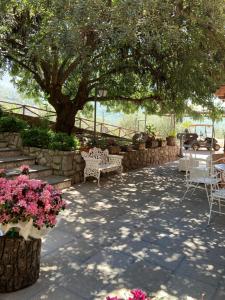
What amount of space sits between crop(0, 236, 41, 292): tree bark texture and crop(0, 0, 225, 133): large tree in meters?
3.48

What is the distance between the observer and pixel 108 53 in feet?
22.0

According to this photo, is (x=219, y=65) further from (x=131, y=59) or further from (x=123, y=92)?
(x=123, y=92)

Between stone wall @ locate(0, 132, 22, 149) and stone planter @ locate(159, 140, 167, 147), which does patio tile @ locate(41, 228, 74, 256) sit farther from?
stone planter @ locate(159, 140, 167, 147)

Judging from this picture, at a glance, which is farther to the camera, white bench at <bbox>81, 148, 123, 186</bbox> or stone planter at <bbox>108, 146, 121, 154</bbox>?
stone planter at <bbox>108, 146, 121, 154</bbox>

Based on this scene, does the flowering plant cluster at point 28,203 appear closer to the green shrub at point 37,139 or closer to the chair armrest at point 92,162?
the chair armrest at point 92,162

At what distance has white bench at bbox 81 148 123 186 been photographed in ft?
21.4

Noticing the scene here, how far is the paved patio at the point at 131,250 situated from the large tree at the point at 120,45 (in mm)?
2787

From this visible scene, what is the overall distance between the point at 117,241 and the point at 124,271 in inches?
27.7

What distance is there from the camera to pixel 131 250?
11.4ft

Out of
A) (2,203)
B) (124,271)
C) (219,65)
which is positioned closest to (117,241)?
(124,271)

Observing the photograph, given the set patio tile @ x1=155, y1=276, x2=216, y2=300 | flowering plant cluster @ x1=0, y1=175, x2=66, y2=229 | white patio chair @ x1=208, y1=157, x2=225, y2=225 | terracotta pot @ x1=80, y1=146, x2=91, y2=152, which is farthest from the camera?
terracotta pot @ x1=80, y1=146, x2=91, y2=152

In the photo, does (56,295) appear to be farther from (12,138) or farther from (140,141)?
(140,141)

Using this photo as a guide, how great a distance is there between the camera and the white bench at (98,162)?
652 cm

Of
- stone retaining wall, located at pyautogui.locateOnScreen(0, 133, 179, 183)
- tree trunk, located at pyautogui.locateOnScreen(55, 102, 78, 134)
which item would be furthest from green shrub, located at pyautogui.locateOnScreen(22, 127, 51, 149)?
tree trunk, located at pyautogui.locateOnScreen(55, 102, 78, 134)
